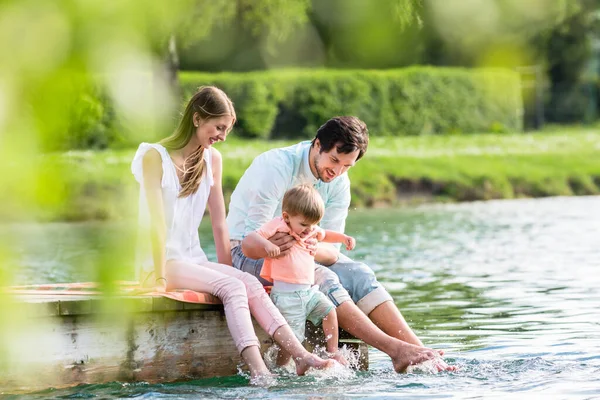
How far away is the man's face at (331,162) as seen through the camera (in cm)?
506

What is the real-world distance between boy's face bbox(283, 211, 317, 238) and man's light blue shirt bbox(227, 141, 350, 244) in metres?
0.32

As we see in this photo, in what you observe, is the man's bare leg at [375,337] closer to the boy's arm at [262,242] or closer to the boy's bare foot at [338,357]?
the boy's bare foot at [338,357]

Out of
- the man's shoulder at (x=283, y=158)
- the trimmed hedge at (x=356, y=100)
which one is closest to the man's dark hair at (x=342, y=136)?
the man's shoulder at (x=283, y=158)

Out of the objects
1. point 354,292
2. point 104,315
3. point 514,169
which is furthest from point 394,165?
point 104,315

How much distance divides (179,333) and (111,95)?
4.04 meters

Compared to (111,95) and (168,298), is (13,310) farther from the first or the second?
(168,298)

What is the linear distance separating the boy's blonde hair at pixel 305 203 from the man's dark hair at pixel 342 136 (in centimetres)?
28

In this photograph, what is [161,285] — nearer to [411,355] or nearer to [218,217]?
[218,217]

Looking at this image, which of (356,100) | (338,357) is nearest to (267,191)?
(338,357)

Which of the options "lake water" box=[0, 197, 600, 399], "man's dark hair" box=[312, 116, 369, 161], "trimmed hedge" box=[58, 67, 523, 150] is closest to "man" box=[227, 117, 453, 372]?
"man's dark hair" box=[312, 116, 369, 161]

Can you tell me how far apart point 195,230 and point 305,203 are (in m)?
0.64

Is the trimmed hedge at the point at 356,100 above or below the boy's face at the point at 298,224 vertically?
above

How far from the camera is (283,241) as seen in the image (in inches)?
194

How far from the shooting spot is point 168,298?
4.77 meters
